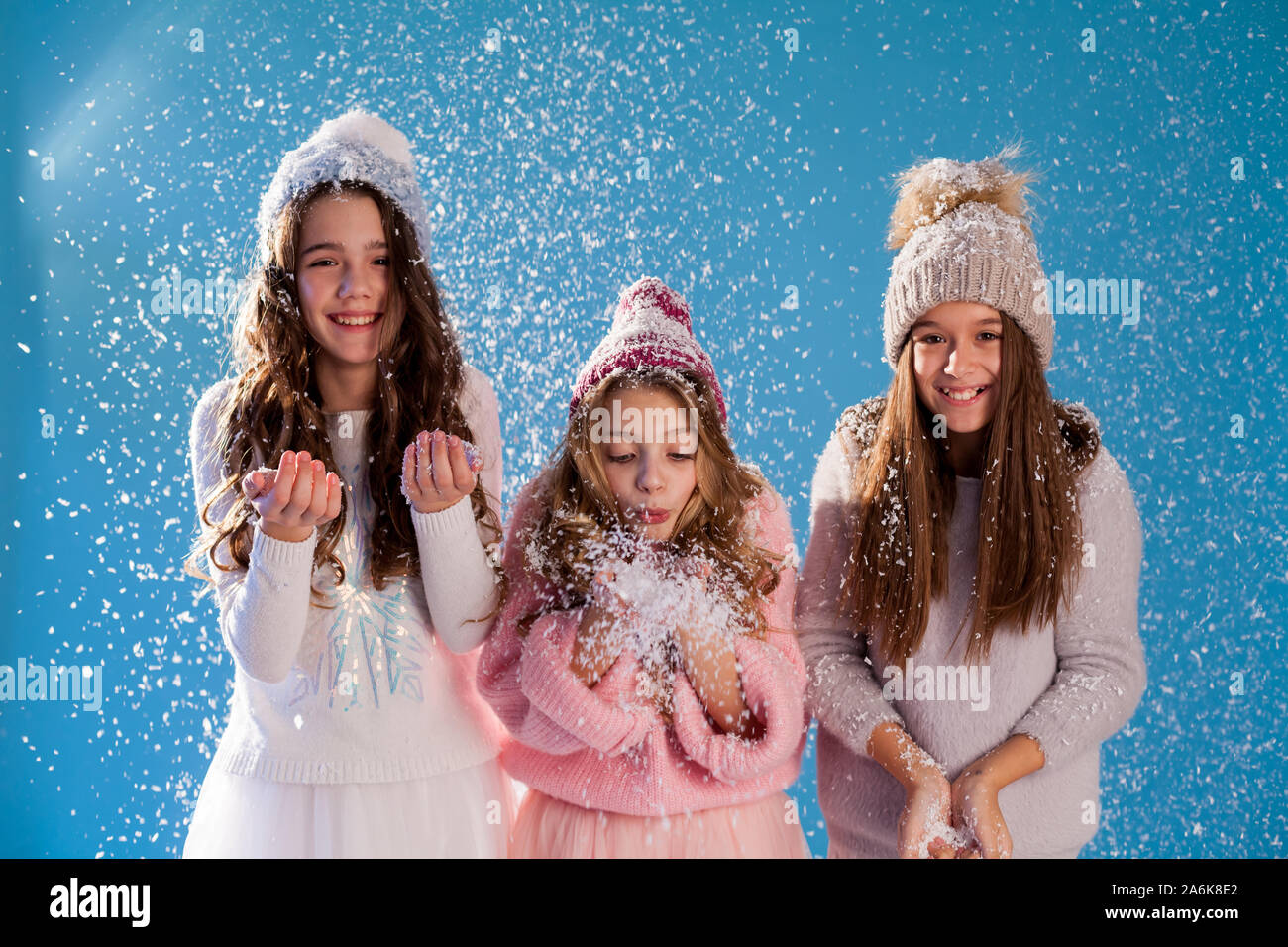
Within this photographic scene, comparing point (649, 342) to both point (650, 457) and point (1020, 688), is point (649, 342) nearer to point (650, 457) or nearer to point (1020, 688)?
point (650, 457)

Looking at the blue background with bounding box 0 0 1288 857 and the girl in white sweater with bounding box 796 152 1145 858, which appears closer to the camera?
the girl in white sweater with bounding box 796 152 1145 858

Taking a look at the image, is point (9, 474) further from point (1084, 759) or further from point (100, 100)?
point (1084, 759)

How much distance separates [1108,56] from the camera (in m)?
2.62

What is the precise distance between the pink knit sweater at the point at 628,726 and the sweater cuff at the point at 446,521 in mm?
183

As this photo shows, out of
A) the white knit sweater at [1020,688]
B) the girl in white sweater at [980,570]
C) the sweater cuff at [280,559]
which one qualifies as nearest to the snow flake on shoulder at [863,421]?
the girl in white sweater at [980,570]

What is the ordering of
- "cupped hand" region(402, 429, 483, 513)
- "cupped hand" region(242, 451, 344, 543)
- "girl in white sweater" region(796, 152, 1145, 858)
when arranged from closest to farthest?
"cupped hand" region(242, 451, 344, 543)
"cupped hand" region(402, 429, 483, 513)
"girl in white sweater" region(796, 152, 1145, 858)

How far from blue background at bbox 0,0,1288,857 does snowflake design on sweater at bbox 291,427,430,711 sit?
1.59 ft

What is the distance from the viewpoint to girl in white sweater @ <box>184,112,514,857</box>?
1.92 m

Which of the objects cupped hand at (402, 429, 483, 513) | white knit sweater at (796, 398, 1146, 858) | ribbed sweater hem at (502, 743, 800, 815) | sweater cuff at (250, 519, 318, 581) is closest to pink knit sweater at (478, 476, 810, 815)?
ribbed sweater hem at (502, 743, 800, 815)

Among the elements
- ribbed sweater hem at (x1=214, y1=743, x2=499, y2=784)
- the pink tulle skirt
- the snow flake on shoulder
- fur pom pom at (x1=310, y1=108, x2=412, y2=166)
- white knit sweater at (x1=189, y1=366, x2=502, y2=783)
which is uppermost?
fur pom pom at (x1=310, y1=108, x2=412, y2=166)

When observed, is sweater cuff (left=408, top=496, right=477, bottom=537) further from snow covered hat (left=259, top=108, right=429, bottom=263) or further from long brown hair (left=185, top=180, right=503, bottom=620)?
snow covered hat (left=259, top=108, right=429, bottom=263)

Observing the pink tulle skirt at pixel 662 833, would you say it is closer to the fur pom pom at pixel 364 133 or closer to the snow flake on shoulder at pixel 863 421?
the snow flake on shoulder at pixel 863 421

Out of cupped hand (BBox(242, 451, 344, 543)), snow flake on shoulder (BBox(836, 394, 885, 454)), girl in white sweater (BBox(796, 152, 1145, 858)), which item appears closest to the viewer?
cupped hand (BBox(242, 451, 344, 543))

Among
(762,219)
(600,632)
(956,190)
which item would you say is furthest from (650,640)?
(762,219)
